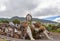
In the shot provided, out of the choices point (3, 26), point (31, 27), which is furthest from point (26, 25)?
point (3, 26)

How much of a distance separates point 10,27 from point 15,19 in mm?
3675

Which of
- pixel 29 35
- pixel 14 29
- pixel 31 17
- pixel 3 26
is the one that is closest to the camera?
pixel 29 35

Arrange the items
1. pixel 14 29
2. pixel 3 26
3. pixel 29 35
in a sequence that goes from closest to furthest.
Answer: pixel 29 35
pixel 14 29
pixel 3 26

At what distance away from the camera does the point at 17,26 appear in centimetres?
1678

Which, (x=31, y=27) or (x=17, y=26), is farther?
(x=17, y=26)

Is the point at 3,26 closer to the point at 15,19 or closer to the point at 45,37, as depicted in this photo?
the point at 15,19

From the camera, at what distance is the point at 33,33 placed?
1559cm

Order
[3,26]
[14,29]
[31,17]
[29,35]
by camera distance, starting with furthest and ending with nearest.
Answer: [31,17]
[3,26]
[14,29]
[29,35]

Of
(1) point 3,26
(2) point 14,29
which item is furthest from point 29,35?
(1) point 3,26

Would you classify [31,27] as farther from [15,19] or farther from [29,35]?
[15,19]

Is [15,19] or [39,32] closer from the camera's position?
[39,32]

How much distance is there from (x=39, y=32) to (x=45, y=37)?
2.20ft

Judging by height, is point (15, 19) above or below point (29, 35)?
above

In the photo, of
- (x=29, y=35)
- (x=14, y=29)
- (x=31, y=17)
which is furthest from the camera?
(x=31, y=17)
